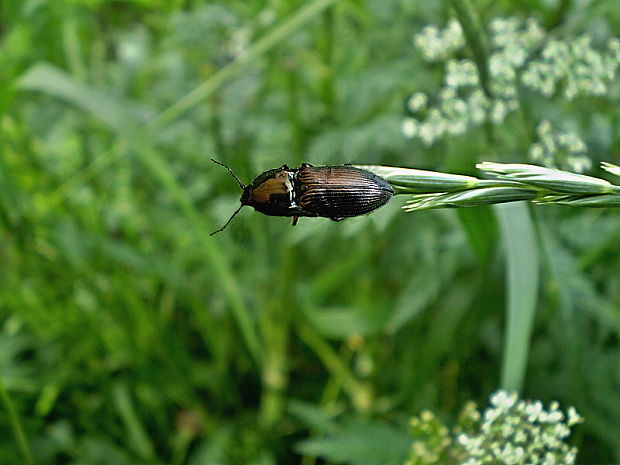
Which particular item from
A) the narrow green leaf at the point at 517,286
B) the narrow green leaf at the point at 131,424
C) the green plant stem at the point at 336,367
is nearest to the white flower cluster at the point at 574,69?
the narrow green leaf at the point at 517,286

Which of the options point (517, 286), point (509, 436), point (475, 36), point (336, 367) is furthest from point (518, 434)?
point (336, 367)

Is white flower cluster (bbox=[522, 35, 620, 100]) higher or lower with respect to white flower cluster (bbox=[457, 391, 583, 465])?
higher

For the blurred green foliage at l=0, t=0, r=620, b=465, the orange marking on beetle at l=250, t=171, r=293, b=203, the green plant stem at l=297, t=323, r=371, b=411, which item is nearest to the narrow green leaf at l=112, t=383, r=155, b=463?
the blurred green foliage at l=0, t=0, r=620, b=465

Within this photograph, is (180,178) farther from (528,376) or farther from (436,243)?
(528,376)

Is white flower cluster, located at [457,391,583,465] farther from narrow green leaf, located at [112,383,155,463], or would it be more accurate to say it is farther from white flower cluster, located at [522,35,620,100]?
narrow green leaf, located at [112,383,155,463]

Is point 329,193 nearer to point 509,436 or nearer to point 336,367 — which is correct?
point 509,436

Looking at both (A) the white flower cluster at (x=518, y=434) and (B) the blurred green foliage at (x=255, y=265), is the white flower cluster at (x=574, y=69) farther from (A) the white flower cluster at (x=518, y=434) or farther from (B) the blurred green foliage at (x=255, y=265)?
(A) the white flower cluster at (x=518, y=434)
